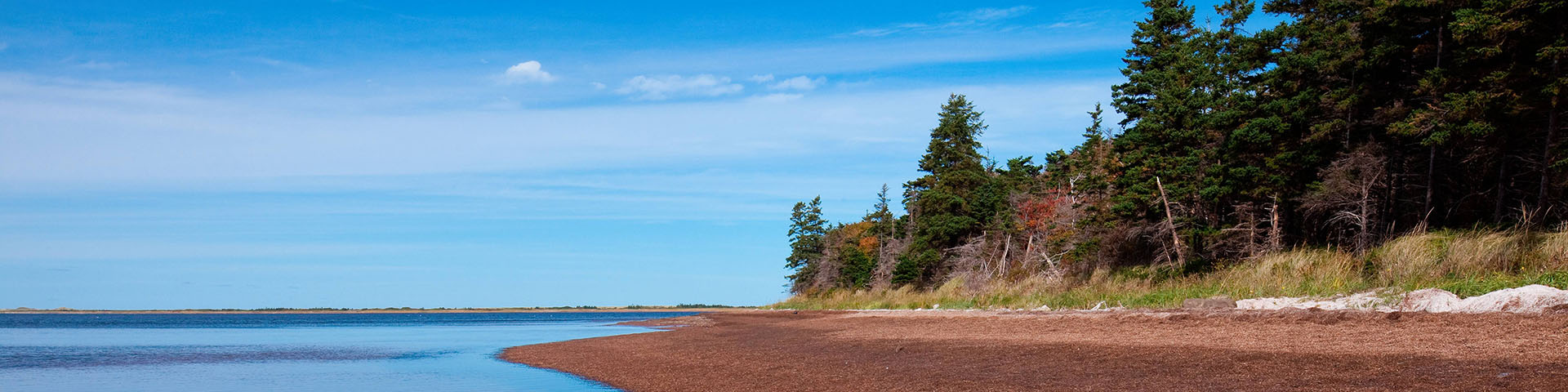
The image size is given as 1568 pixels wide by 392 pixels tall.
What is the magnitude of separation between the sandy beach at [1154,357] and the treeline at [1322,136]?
7.97 metres

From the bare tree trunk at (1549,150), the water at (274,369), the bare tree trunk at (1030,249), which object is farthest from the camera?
the bare tree trunk at (1030,249)

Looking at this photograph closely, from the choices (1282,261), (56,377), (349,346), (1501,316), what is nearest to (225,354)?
(349,346)

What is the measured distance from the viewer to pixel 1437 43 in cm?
2288

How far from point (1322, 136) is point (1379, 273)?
29.5 ft

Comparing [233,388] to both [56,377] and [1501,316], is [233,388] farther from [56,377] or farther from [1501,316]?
[1501,316]

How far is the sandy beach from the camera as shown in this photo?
9227 millimetres

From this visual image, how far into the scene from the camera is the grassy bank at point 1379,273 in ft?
50.2

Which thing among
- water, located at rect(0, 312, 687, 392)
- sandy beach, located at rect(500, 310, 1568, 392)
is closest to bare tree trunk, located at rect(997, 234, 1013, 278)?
water, located at rect(0, 312, 687, 392)

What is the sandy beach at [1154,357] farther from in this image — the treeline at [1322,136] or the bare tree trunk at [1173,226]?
the bare tree trunk at [1173,226]

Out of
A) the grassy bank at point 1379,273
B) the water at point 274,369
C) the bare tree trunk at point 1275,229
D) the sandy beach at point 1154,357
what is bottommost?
the water at point 274,369

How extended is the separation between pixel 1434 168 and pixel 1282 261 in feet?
13.9

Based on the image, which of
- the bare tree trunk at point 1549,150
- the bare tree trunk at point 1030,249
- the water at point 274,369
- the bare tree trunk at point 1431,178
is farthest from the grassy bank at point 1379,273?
the bare tree trunk at point 1030,249

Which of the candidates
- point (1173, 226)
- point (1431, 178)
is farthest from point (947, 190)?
point (1431, 178)

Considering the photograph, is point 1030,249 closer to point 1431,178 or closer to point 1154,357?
point 1431,178
